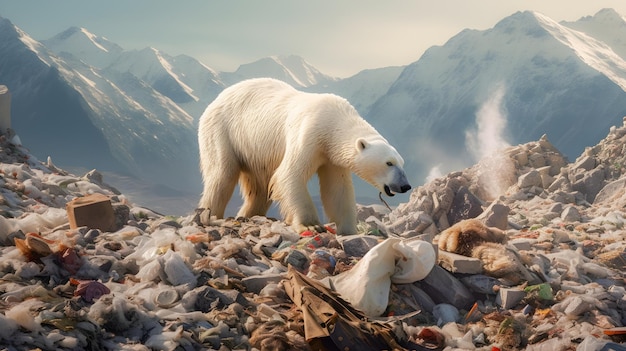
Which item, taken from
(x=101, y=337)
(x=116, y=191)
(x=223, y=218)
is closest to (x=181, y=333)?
(x=101, y=337)

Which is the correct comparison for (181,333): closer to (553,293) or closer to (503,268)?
(503,268)

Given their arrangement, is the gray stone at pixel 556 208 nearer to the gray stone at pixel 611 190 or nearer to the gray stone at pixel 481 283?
the gray stone at pixel 611 190

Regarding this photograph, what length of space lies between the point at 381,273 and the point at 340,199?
2417 mm

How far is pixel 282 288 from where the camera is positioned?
5.42 metres

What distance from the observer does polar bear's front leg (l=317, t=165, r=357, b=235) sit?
25.9 feet

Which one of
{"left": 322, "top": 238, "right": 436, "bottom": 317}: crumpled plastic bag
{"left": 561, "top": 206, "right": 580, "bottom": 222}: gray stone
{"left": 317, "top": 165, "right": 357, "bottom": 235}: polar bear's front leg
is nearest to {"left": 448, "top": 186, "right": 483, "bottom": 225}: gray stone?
{"left": 561, "top": 206, "right": 580, "bottom": 222}: gray stone

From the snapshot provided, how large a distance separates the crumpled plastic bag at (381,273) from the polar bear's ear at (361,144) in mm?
1614

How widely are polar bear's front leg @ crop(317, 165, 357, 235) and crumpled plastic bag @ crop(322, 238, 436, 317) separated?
1.94 metres

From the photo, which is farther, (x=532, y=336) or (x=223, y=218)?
(x=223, y=218)

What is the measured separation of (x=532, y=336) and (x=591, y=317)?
742 millimetres

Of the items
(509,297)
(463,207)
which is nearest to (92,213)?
(509,297)

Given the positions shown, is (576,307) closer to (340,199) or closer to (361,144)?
(361,144)

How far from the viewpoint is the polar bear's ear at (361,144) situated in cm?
724

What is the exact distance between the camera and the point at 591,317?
567cm
